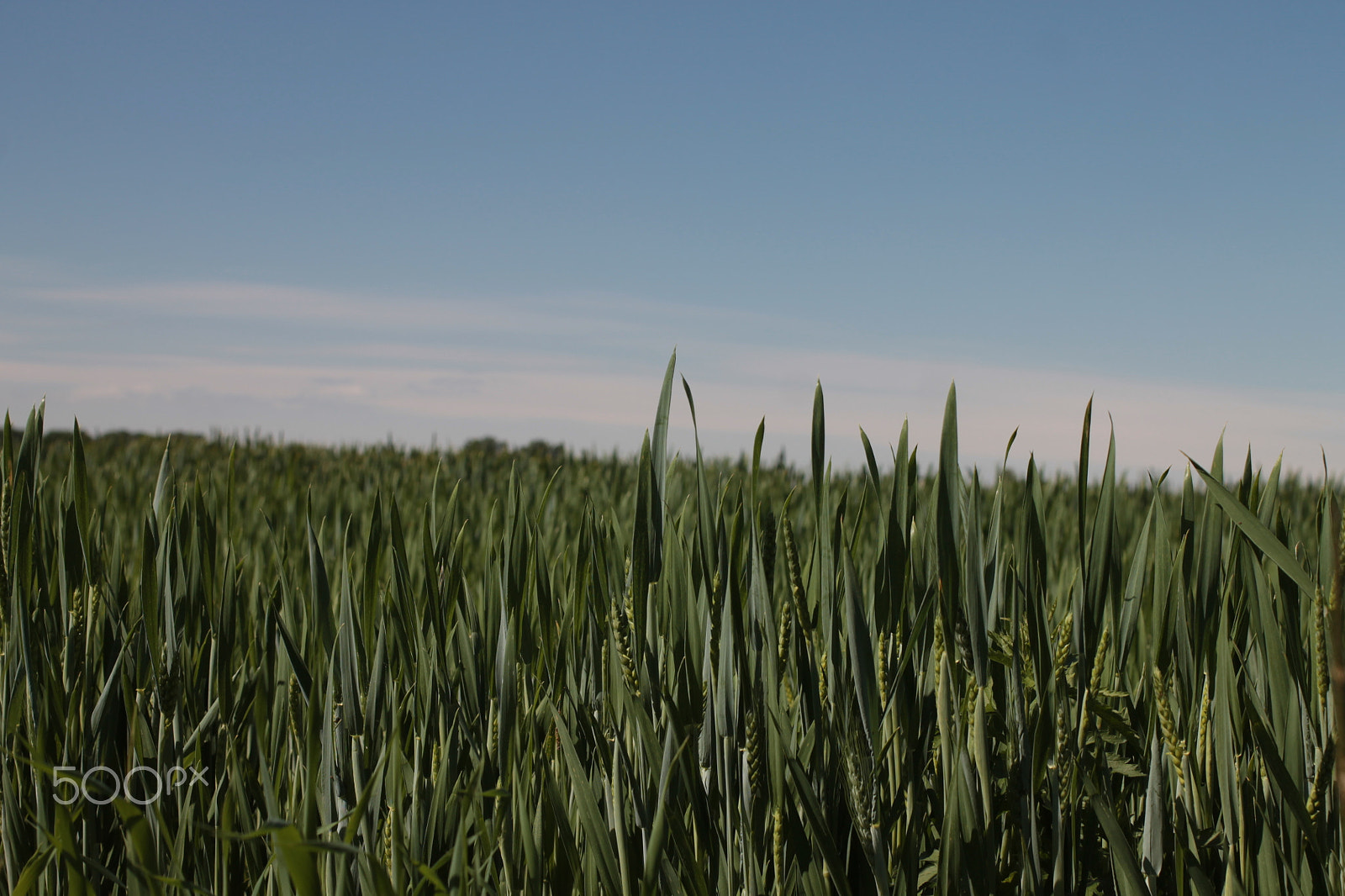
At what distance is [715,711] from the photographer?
0.95 metres

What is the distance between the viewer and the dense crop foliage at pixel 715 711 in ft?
2.93

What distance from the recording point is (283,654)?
51.4 inches

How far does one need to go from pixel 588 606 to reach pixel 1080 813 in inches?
24.7

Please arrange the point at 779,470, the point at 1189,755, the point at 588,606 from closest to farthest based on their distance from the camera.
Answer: the point at 1189,755
the point at 588,606
the point at 779,470

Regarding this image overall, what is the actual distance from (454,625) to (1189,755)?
919 millimetres

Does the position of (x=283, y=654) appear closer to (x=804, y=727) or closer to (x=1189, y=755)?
(x=804, y=727)

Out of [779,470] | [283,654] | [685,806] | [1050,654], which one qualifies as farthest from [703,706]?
[779,470]

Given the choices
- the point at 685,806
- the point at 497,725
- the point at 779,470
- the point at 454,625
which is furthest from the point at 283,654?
the point at 779,470

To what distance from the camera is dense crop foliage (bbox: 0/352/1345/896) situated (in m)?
0.89

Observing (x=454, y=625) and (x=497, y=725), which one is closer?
(x=497, y=725)

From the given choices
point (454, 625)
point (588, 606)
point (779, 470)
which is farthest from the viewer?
point (779, 470)

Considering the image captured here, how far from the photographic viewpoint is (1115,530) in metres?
1.03

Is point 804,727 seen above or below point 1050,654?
below

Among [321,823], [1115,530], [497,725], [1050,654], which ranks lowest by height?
[321,823]
